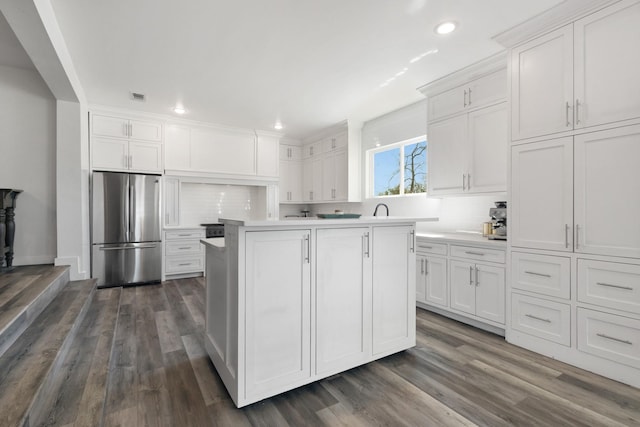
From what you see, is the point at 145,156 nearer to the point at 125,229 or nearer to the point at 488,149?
the point at 125,229

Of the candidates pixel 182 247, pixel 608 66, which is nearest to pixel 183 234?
pixel 182 247

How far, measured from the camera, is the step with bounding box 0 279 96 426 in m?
1.36

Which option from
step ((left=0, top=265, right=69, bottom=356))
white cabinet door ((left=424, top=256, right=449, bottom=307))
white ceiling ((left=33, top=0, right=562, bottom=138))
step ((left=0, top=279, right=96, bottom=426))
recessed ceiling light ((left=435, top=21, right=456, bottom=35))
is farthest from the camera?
white cabinet door ((left=424, top=256, right=449, bottom=307))

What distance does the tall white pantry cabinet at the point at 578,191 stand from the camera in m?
2.04

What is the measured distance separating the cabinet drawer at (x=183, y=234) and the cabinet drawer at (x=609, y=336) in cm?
487

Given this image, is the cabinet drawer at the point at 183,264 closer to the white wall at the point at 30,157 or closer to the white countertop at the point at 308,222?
the white wall at the point at 30,157

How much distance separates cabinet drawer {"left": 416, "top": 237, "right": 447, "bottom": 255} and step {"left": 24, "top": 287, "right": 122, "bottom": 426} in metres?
3.02

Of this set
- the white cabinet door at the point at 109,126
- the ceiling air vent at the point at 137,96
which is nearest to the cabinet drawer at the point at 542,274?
the ceiling air vent at the point at 137,96

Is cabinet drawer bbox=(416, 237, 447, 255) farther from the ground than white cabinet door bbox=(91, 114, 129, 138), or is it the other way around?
white cabinet door bbox=(91, 114, 129, 138)

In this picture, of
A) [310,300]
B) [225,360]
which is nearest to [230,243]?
[310,300]

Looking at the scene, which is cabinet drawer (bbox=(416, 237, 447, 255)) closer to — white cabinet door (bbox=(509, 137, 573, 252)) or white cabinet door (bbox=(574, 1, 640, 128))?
white cabinet door (bbox=(509, 137, 573, 252))

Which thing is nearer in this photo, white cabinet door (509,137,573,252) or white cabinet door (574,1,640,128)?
white cabinet door (574,1,640,128)

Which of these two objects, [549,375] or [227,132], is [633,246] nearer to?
[549,375]

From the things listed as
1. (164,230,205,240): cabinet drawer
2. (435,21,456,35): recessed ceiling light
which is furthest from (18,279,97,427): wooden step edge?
(435,21,456,35): recessed ceiling light
